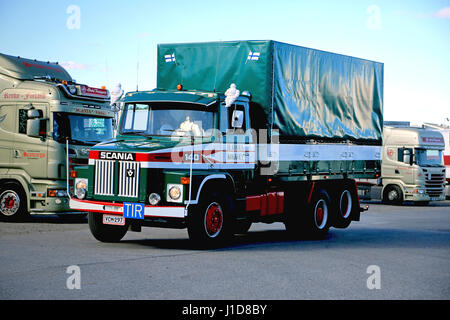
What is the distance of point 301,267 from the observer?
1046 cm

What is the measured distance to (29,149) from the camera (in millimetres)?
17281

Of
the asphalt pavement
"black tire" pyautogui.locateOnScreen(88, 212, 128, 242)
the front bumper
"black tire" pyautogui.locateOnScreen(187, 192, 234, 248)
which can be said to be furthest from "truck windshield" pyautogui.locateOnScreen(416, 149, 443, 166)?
the front bumper

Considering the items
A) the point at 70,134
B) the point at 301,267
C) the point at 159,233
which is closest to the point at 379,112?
the point at 159,233

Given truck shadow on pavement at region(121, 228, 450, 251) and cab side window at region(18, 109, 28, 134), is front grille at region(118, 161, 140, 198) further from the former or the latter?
cab side window at region(18, 109, 28, 134)

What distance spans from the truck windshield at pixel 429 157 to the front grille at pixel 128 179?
20198mm

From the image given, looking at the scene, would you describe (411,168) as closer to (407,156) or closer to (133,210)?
(407,156)

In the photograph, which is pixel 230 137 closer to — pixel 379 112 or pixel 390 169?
pixel 379 112

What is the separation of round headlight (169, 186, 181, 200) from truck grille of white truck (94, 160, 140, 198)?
619 millimetres

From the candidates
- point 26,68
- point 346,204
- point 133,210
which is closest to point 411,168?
point 346,204

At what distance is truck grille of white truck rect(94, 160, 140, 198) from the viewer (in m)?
11.8

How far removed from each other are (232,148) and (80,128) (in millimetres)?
6043

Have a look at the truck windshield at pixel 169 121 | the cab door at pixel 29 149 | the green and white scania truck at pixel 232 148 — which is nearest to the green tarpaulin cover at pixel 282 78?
the green and white scania truck at pixel 232 148

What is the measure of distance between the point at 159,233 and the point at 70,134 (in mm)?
3625

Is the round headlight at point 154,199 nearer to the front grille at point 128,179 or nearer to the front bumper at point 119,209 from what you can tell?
the front bumper at point 119,209
